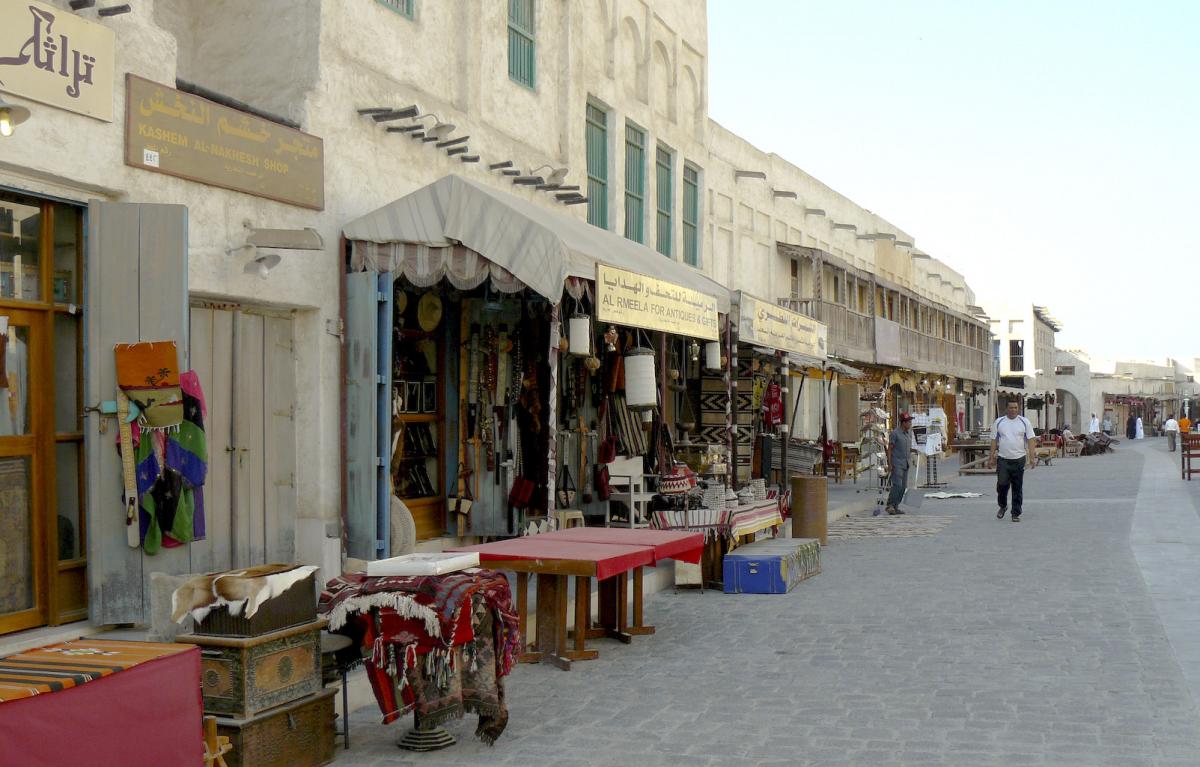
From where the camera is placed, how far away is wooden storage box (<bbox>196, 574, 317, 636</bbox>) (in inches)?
199

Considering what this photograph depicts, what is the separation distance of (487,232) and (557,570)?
282 centimetres

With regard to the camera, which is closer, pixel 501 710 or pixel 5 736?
pixel 5 736

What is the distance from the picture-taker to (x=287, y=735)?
5188 mm

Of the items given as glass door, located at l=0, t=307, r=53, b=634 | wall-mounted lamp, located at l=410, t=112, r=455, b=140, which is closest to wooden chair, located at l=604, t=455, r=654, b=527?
wall-mounted lamp, located at l=410, t=112, r=455, b=140

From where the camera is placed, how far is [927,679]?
7.11m

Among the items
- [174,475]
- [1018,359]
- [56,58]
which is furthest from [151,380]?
[1018,359]

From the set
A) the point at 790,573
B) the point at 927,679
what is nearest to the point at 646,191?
the point at 790,573

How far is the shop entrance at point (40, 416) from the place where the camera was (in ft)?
22.1

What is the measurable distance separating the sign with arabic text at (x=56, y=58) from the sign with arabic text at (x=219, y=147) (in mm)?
264

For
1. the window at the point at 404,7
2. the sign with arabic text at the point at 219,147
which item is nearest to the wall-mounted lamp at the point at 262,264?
the sign with arabic text at the point at 219,147

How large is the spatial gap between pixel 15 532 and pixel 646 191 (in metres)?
11.0

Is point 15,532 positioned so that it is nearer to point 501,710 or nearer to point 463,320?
point 501,710

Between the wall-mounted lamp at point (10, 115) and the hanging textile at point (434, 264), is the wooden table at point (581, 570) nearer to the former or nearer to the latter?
the hanging textile at point (434, 264)

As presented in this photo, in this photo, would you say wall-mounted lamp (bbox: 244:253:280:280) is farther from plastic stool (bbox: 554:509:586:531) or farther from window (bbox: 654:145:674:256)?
window (bbox: 654:145:674:256)
